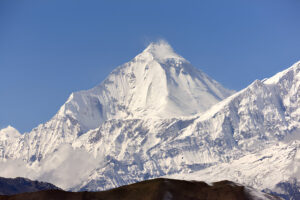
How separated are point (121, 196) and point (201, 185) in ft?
51.3

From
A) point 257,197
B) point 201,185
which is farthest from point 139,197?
point 257,197

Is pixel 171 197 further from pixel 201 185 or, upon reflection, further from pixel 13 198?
pixel 13 198

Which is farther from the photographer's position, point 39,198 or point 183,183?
point 183,183

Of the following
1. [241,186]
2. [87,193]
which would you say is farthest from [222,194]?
[87,193]

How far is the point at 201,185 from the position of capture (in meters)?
137

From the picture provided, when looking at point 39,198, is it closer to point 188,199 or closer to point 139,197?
point 139,197

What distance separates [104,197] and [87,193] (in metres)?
3.46

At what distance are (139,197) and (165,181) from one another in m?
6.91

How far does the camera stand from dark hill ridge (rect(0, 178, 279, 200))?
13125 cm

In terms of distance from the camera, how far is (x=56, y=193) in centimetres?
13200

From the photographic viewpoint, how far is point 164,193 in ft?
437

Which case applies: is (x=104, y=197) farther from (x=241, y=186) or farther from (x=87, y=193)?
(x=241, y=186)

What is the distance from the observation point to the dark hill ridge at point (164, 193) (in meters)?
131

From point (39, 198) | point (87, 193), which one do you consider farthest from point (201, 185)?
point (39, 198)
